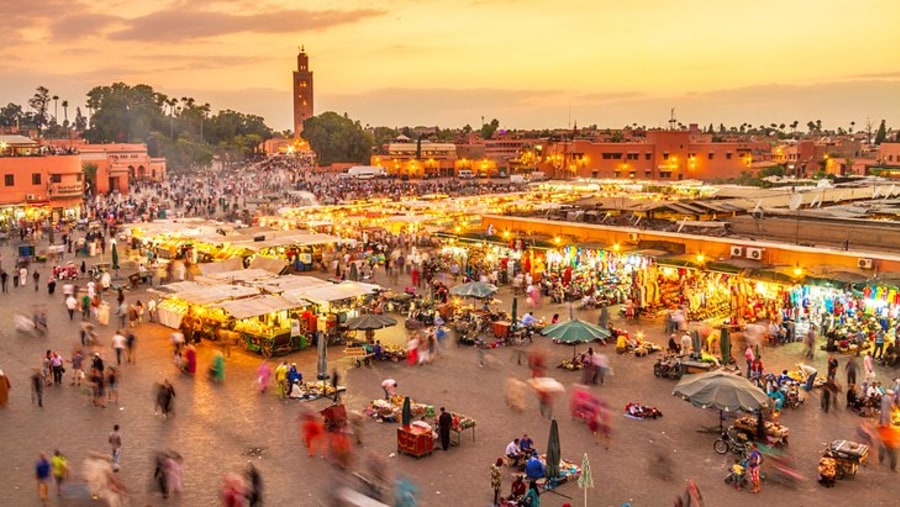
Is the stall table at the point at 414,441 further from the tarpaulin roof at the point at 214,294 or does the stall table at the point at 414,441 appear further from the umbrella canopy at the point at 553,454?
the tarpaulin roof at the point at 214,294

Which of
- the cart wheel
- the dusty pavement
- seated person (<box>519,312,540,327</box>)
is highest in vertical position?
seated person (<box>519,312,540,327</box>)

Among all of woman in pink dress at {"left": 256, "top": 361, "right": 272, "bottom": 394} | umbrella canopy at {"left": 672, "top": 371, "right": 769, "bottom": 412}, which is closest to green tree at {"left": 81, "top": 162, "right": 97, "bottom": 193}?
woman in pink dress at {"left": 256, "top": 361, "right": 272, "bottom": 394}

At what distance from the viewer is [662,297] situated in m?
23.5

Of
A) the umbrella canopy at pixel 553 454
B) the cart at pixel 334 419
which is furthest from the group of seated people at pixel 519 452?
the cart at pixel 334 419

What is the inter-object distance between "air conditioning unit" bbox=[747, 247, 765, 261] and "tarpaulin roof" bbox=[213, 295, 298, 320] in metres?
12.6

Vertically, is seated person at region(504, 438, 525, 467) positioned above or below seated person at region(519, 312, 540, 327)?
below

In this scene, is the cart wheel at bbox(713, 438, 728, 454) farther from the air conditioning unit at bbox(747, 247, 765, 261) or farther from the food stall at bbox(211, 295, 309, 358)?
the food stall at bbox(211, 295, 309, 358)

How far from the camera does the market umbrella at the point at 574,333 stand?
17266mm

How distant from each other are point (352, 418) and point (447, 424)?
2.05 metres

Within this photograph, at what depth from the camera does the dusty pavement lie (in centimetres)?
1134

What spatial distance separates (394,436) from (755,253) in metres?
13.0

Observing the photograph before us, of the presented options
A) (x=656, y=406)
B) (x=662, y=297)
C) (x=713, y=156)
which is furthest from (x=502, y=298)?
(x=713, y=156)

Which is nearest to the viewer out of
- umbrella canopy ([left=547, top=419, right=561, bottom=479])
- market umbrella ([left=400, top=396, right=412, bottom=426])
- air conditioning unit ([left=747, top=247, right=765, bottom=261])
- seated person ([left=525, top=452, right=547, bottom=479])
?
seated person ([left=525, top=452, right=547, bottom=479])

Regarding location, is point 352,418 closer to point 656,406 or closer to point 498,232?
point 656,406
